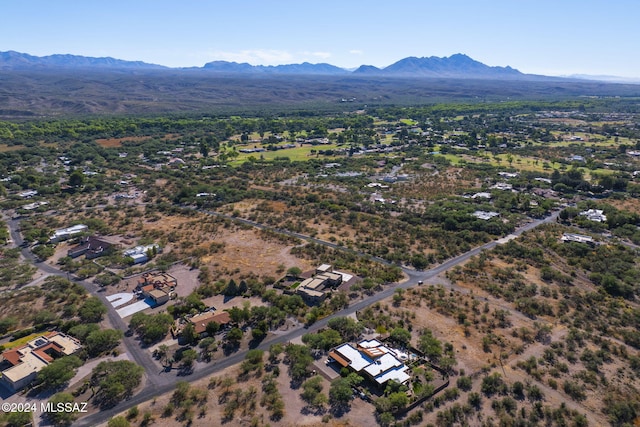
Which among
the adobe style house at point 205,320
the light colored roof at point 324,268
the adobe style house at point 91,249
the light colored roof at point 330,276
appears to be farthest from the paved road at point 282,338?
the adobe style house at point 91,249

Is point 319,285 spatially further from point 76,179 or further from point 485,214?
point 76,179

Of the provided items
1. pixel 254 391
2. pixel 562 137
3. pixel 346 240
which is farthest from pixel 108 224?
pixel 562 137

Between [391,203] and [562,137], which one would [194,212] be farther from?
[562,137]

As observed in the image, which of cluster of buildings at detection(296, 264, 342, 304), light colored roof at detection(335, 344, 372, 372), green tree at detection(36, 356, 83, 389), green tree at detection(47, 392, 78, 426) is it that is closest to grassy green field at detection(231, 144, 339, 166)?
cluster of buildings at detection(296, 264, 342, 304)

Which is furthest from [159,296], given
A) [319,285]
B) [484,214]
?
[484,214]

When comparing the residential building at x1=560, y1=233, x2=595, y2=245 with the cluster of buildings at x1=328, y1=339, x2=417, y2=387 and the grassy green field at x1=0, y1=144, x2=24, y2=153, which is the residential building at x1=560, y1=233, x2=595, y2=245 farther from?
the grassy green field at x1=0, y1=144, x2=24, y2=153

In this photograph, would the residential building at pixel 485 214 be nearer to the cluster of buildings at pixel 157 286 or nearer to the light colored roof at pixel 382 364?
the light colored roof at pixel 382 364

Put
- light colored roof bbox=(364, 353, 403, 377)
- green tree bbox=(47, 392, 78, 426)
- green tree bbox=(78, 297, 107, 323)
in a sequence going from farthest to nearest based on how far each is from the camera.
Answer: green tree bbox=(78, 297, 107, 323), light colored roof bbox=(364, 353, 403, 377), green tree bbox=(47, 392, 78, 426)
